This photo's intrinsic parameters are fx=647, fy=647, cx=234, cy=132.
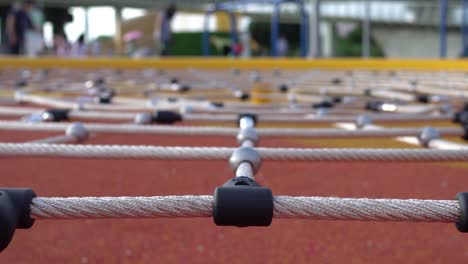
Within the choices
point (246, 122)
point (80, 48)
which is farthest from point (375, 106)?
point (80, 48)

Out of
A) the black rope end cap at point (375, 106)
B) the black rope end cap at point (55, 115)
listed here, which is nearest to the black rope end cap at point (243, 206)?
the black rope end cap at point (55, 115)

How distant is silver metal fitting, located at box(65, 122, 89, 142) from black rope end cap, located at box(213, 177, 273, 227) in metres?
0.98

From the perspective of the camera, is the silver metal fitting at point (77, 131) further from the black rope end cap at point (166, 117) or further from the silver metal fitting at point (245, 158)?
the silver metal fitting at point (245, 158)

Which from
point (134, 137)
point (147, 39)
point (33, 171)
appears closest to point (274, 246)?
point (33, 171)

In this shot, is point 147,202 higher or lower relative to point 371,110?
higher

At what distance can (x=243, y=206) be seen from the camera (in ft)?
2.05

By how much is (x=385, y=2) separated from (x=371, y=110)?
564 inches

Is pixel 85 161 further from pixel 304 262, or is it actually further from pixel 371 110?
pixel 371 110

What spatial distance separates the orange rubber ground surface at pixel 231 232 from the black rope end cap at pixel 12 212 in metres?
0.48

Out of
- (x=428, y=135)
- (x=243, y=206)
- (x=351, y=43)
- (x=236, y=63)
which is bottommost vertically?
(x=351, y=43)

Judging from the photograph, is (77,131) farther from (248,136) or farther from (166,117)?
(248,136)

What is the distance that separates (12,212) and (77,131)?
3.15 feet

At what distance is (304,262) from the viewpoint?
1.12 meters

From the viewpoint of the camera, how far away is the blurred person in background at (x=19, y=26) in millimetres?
6676
